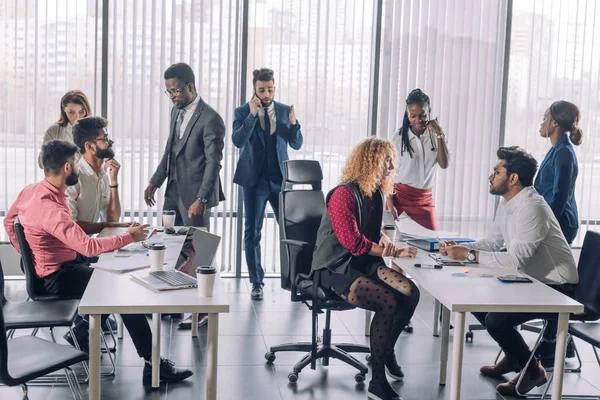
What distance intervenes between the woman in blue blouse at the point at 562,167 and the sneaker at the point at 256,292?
2.26m

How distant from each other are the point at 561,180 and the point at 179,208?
2.55 meters

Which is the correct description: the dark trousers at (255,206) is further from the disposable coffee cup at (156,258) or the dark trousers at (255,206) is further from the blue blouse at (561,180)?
the disposable coffee cup at (156,258)

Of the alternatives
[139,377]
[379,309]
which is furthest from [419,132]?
[139,377]

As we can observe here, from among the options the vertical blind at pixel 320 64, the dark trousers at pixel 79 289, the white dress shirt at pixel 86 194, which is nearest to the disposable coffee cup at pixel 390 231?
the dark trousers at pixel 79 289

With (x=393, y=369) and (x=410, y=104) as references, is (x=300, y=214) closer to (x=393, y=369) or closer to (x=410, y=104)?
(x=393, y=369)

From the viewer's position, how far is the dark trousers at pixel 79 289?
4.00 metres

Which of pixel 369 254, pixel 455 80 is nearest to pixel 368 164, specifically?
pixel 369 254

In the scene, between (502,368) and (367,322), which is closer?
(502,368)

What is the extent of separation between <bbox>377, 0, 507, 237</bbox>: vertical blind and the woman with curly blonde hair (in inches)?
100

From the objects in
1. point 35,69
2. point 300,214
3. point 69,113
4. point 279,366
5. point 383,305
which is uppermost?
point 35,69

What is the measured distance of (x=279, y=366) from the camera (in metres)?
4.45

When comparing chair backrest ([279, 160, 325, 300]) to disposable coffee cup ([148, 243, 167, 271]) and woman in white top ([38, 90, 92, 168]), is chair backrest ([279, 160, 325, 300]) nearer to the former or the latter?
disposable coffee cup ([148, 243, 167, 271])

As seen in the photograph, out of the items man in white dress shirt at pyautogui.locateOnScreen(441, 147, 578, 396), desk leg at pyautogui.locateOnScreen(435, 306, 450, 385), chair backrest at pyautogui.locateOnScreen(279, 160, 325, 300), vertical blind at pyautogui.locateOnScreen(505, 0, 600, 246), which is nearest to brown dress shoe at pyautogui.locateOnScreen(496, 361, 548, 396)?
man in white dress shirt at pyautogui.locateOnScreen(441, 147, 578, 396)

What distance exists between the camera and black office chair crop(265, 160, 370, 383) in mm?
4191
